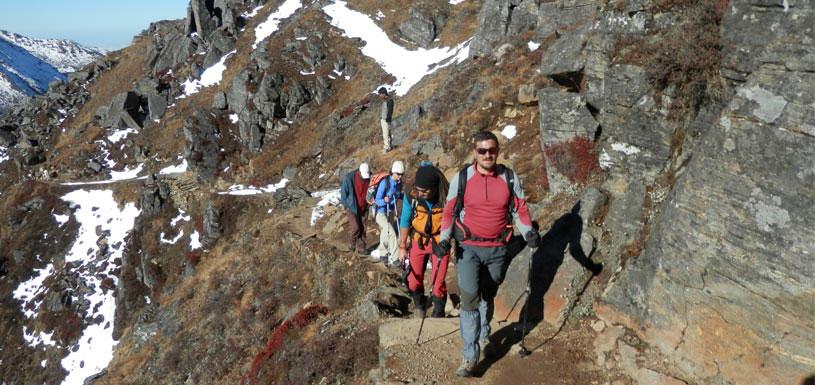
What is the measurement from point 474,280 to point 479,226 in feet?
2.43

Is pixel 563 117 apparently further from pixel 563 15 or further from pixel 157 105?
pixel 157 105

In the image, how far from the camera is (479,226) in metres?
6.14

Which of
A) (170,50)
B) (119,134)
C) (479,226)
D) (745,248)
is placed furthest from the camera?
(170,50)

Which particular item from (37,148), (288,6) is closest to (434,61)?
(288,6)

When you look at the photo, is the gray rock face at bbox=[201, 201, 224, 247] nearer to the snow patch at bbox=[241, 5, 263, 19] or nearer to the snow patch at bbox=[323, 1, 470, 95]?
the snow patch at bbox=[323, 1, 470, 95]

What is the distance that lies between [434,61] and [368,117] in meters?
8.90

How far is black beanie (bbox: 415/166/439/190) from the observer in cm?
Answer: 698

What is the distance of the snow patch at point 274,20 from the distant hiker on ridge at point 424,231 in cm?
4436

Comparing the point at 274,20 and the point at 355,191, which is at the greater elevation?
the point at 274,20

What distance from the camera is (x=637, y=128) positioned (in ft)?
27.2

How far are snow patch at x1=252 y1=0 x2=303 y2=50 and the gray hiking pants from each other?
152ft

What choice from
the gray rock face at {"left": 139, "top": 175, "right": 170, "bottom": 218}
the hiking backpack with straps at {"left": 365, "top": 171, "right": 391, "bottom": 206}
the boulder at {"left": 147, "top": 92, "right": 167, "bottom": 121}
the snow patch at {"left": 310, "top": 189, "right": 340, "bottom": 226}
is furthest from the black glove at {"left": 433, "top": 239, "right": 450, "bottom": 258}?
the boulder at {"left": 147, "top": 92, "right": 167, "bottom": 121}

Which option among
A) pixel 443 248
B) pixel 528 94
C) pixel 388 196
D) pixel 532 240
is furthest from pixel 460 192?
pixel 528 94

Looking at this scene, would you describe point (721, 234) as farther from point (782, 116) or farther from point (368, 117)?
point (368, 117)
